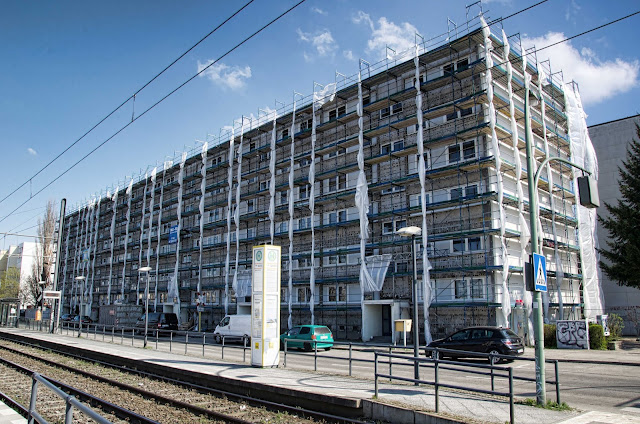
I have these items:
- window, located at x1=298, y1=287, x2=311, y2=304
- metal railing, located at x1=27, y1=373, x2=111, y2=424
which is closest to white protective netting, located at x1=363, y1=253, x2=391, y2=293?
window, located at x1=298, y1=287, x2=311, y2=304

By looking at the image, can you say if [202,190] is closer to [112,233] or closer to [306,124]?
[306,124]

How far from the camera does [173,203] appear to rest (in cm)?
5622

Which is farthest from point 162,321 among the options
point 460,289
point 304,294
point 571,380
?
point 571,380

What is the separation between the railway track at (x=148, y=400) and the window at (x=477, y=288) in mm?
19476

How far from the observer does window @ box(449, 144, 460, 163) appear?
3189 cm

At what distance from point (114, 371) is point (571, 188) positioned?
33307 mm

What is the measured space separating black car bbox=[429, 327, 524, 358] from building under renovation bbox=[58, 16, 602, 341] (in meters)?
7.42

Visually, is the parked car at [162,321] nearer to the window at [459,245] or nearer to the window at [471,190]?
the window at [459,245]

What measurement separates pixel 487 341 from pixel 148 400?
1336 cm

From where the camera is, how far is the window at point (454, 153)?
3189 cm

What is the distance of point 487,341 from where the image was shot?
66.4ft

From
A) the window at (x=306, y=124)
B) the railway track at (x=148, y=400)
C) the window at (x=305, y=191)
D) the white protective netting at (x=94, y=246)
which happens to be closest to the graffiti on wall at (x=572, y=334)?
the railway track at (x=148, y=400)

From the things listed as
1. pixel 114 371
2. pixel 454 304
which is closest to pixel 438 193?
pixel 454 304

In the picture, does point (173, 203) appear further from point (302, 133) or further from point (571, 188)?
point (571, 188)
